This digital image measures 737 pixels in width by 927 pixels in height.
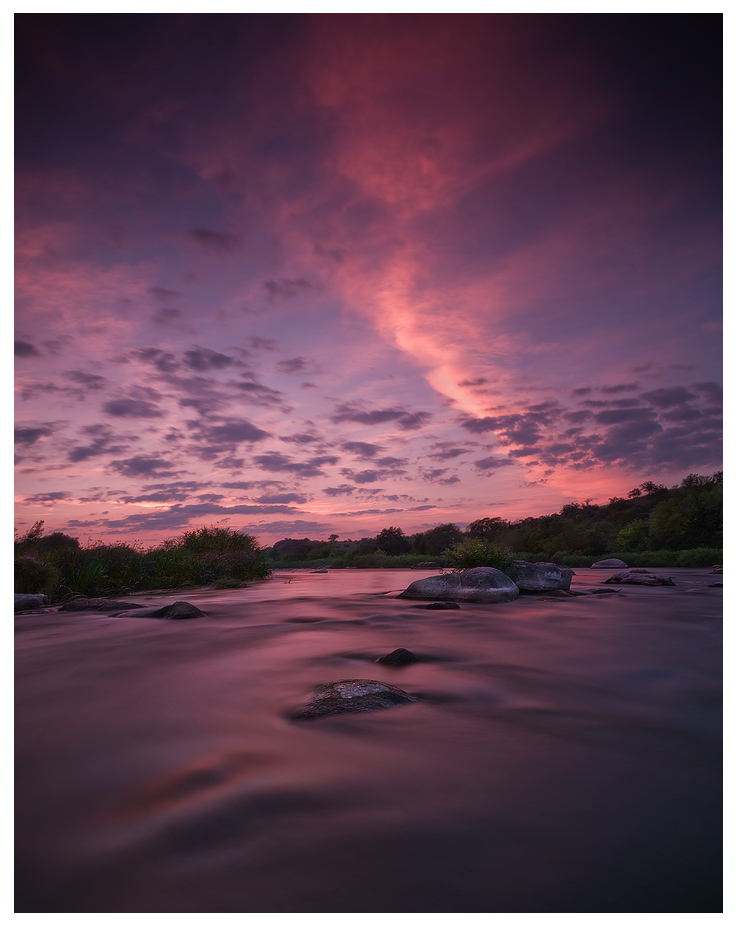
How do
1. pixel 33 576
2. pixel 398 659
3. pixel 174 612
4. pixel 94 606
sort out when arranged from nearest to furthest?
1. pixel 398 659
2. pixel 174 612
3. pixel 94 606
4. pixel 33 576

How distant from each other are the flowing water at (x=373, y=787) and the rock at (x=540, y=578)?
917cm

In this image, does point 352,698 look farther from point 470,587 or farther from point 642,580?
point 642,580

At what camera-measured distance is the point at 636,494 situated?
2451 inches

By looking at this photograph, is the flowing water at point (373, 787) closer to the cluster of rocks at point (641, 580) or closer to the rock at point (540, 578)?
the rock at point (540, 578)

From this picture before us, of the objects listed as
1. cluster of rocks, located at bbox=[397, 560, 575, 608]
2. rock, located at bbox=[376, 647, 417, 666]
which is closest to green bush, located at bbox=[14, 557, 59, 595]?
cluster of rocks, located at bbox=[397, 560, 575, 608]

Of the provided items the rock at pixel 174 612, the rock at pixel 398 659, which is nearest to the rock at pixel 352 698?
the rock at pixel 398 659

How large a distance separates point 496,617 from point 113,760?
861cm

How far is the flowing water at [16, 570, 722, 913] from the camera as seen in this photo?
1.98 m

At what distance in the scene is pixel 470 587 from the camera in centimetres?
1350

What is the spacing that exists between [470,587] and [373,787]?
11.3m

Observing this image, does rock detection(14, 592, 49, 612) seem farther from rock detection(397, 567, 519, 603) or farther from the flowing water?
rock detection(397, 567, 519, 603)

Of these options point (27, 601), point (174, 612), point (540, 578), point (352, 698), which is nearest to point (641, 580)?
point (540, 578)

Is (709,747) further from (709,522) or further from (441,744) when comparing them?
(709,522)

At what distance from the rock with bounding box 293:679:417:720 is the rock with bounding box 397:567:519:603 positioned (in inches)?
363
